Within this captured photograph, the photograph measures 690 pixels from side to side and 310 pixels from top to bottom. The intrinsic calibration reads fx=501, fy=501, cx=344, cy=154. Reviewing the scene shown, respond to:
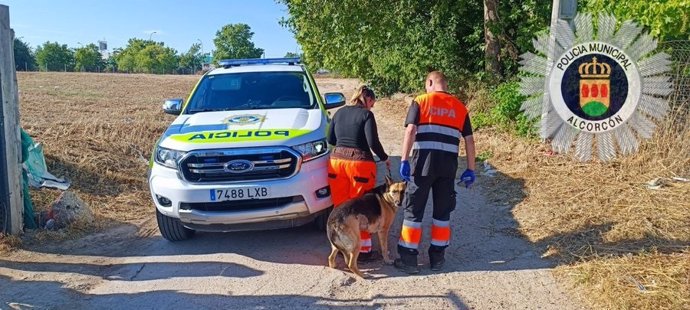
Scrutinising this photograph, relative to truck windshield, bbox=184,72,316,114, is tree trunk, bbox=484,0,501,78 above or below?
above

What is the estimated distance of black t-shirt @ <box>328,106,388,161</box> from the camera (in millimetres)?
4703

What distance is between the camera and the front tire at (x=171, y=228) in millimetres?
5312

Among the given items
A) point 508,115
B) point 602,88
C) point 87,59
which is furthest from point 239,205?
point 87,59

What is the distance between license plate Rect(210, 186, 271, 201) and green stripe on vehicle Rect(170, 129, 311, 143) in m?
0.49

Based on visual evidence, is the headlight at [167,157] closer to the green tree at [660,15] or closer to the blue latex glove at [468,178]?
the blue latex glove at [468,178]

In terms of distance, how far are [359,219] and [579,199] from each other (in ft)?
10.2

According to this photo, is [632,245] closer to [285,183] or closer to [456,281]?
[456,281]

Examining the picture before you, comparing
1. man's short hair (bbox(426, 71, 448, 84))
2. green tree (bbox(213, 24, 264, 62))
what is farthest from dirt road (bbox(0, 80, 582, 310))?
green tree (bbox(213, 24, 264, 62))

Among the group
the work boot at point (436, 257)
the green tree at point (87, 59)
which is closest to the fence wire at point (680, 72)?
the work boot at point (436, 257)

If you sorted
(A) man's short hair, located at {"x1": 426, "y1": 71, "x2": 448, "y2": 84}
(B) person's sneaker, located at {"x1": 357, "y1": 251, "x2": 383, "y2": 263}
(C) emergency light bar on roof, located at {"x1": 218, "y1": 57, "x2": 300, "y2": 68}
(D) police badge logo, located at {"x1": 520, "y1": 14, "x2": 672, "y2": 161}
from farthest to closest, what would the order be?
(C) emergency light bar on roof, located at {"x1": 218, "y1": 57, "x2": 300, "y2": 68}
(D) police badge logo, located at {"x1": 520, "y1": 14, "x2": 672, "y2": 161}
(B) person's sneaker, located at {"x1": 357, "y1": 251, "x2": 383, "y2": 263}
(A) man's short hair, located at {"x1": 426, "y1": 71, "x2": 448, "y2": 84}

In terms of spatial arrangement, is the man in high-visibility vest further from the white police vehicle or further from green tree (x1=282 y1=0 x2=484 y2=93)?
green tree (x1=282 y1=0 x2=484 y2=93)

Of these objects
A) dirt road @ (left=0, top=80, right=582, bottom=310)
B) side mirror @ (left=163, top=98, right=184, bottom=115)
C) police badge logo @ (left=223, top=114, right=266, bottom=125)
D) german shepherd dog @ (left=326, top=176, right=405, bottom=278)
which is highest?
side mirror @ (left=163, top=98, right=184, bottom=115)

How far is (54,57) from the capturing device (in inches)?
3593

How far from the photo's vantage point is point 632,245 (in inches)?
187
